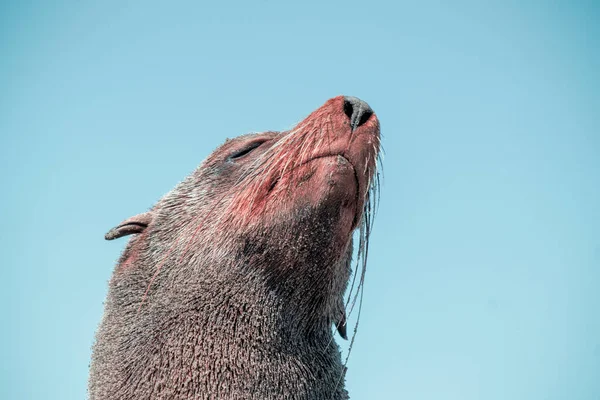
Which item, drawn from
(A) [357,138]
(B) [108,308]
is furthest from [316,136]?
(B) [108,308]

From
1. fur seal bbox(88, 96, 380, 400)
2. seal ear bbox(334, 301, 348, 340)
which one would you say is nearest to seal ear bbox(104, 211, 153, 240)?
fur seal bbox(88, 96, 380, 400)

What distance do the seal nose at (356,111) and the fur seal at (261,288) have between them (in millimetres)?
11

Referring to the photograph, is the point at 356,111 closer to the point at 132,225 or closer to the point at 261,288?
the point at 261,288

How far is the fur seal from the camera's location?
5.30 m

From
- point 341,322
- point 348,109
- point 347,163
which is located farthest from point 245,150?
point 341,322

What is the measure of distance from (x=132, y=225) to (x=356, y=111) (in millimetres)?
2594

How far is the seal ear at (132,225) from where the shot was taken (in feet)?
22.0

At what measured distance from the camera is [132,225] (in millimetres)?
6730

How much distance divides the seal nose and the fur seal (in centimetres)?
1

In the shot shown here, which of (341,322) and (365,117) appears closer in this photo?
(365,117)

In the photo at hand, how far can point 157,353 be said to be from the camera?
5.54 m

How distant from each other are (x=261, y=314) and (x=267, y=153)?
141cm

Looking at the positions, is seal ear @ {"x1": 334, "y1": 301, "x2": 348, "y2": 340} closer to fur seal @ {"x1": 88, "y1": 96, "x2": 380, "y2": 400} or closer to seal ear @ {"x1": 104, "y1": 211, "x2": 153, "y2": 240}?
fur seal @ {"x1": 88, "y1": 96, "x2": 380, "y2": 400}

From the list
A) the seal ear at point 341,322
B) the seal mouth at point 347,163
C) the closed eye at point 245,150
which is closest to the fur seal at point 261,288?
the seal mouth at point 347,163
